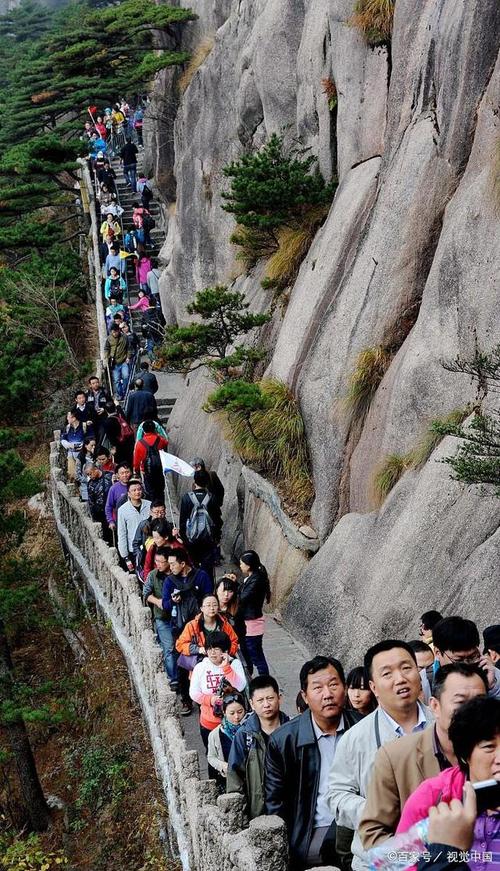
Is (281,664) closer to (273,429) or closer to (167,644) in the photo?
(167,644)

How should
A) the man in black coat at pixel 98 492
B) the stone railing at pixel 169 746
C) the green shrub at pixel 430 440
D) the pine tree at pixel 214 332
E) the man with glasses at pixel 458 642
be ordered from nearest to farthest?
the man with glasses at pixel 458 642 → the stone railing at pixel 169 746 → the green shrub at pixel 430 440 → the pine tree at pixel 214 332 → the man in black coat at pixel 98 492

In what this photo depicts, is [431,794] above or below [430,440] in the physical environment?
below

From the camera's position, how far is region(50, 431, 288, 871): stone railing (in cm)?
653

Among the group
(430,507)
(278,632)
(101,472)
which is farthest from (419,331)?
(101,472)

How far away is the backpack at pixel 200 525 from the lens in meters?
14.1

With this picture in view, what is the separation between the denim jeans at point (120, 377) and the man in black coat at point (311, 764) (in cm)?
1659

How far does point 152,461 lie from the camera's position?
17.4m

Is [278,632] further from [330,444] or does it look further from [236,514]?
[236,514]

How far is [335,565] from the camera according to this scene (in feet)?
43.2

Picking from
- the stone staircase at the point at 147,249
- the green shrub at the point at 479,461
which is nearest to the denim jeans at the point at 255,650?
the green shrub at the point at 479,461

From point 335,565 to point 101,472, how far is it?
5125 mm

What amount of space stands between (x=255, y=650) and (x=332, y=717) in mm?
5456

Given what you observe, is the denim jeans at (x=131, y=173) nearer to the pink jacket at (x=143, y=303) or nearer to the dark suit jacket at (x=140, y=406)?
the pink jacket at (x=143, y=303)

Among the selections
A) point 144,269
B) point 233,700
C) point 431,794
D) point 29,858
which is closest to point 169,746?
point 233,700
